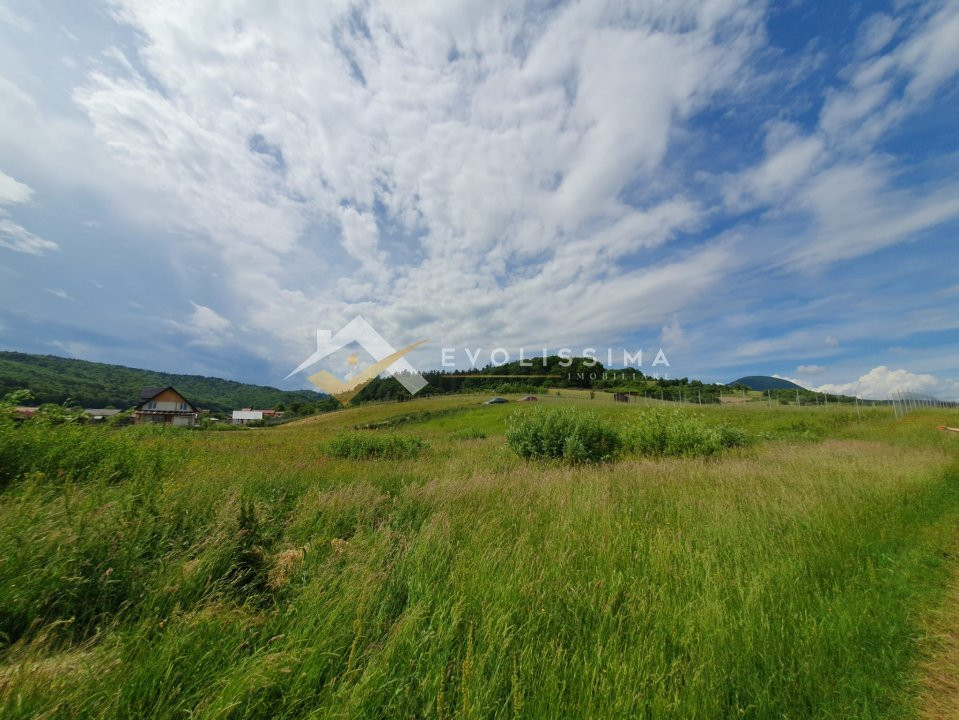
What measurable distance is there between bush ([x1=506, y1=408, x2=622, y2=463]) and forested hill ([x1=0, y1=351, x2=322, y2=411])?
105 ft

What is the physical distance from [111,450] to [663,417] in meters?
18.0

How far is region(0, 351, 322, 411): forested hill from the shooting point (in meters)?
55.8

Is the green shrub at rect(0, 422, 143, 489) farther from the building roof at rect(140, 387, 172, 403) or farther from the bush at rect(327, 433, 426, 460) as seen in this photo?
the building roof at rect(140, 387, 172, 403)

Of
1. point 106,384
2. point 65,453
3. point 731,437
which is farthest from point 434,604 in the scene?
point 106,384

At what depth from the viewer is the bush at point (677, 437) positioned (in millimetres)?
14438

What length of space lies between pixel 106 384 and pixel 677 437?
379 feet

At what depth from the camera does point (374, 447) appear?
15922 millimetres

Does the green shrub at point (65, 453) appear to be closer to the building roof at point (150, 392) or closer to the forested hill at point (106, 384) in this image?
the forested hill at point (106, 384)

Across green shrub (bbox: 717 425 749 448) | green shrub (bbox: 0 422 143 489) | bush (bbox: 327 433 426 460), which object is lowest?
bush (bbox: 327 433 426 460)

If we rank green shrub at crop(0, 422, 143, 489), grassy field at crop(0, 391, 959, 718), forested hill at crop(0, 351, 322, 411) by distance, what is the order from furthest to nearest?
forested hill at crop(0, 351, 322, 411), green shrub at crop(0, 422, 143, 489), grassy field at crop(0, 391, 959, 718)

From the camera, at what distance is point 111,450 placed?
6.12 m

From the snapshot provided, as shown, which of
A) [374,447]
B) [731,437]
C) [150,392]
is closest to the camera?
[374,447]

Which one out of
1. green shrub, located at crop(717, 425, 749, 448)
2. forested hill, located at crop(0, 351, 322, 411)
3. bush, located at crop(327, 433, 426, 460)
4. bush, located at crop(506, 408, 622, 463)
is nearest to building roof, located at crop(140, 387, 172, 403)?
forested hill, located at crop(0, 351, 322, 411)

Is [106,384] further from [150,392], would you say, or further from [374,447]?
[374,447]
